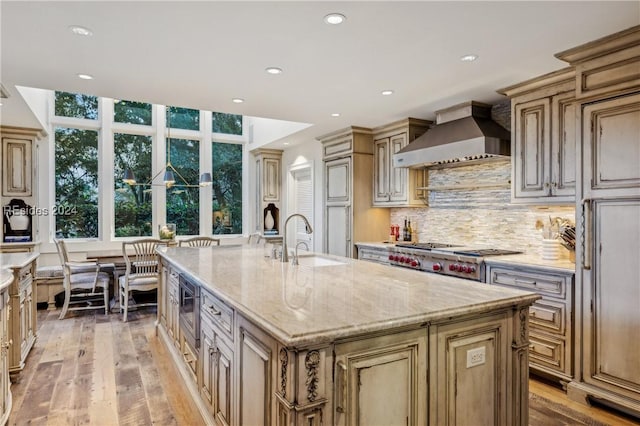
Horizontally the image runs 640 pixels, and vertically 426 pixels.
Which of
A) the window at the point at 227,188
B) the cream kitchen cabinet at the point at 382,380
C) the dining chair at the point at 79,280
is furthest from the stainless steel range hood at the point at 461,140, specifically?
the dining chair at the point at 79,280

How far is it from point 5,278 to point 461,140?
3.71m

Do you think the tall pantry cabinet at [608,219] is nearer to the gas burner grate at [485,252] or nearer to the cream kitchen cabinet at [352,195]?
the gas burner grate at [485,252]

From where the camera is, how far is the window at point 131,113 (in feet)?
21.4

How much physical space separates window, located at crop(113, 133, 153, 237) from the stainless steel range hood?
4.49 m

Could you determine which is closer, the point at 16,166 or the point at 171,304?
the point at 171,304

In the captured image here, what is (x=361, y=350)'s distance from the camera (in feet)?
4.84

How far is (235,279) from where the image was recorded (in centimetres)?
225

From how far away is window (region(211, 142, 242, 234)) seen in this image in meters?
7.38

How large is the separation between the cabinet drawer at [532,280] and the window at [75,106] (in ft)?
20.7

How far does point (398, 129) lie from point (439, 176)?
77 centimetres

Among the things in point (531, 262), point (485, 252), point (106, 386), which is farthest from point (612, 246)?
point (106, 386)

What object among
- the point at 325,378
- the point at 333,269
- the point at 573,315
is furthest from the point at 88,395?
the point at 573,315

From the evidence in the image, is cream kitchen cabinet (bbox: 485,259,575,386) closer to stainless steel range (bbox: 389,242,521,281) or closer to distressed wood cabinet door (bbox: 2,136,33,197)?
stainless steel range (bbox: 389,242,521,281)

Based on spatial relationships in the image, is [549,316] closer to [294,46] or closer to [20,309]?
[294,46]
